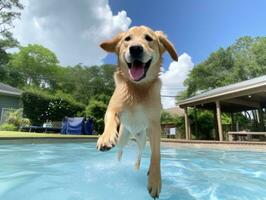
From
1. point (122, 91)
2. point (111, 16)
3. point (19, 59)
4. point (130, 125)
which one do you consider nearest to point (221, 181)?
point (130, 125)

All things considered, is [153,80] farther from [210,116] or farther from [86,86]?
[86,86]

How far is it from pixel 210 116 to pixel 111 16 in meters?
11.2

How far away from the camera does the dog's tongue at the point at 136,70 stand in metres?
2.41

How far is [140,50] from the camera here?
91.4 inches

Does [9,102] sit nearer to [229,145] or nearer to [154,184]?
[229,145]

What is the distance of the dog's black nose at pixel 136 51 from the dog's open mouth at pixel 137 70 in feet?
0.28

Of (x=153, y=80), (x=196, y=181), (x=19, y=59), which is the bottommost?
(x=196, y=181)

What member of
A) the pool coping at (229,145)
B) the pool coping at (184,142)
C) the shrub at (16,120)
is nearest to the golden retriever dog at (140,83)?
the pool coping at (184,142)

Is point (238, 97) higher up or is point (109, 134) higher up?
point (238, 97)

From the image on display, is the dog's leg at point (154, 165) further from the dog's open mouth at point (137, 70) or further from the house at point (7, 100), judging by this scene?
the house at point (7, 100)

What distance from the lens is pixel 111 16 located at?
67.4 ft

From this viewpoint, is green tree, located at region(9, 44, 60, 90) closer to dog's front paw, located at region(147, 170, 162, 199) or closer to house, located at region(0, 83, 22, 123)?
house, located at region(0, 83, 22, 123)

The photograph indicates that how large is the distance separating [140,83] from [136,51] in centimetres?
39

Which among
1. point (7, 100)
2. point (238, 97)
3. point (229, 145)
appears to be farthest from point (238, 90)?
point (7, 100)
